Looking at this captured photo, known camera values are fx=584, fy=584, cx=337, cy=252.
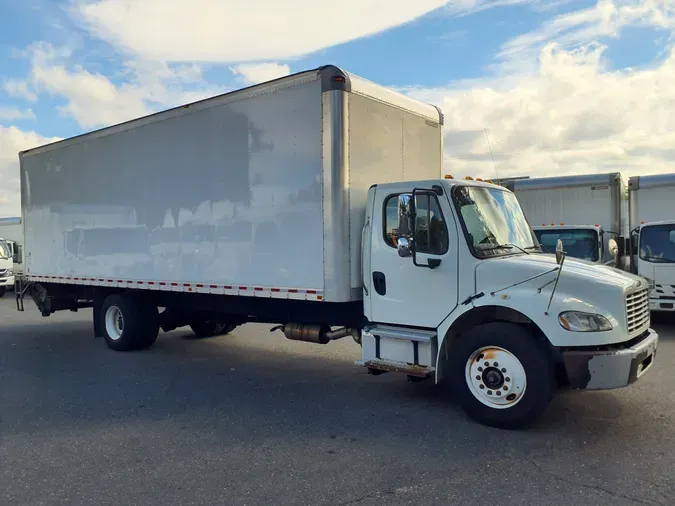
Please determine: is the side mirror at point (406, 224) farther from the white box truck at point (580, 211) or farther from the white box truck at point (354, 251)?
the white box truck at point (580, 211)

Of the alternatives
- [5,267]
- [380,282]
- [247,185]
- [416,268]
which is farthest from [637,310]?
[5,267]

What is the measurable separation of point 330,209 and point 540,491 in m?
3.50

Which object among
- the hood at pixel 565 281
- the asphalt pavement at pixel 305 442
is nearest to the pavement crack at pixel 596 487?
the asphalt pavement at pixel 305 442

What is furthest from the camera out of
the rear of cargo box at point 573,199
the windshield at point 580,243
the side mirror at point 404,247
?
the rear of cargo box at point 573,199

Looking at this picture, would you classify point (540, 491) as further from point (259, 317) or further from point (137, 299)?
point (137, 299)

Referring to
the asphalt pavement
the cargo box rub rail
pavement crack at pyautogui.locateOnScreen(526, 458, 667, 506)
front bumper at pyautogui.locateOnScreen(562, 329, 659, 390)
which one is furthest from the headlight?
the cargo box rub rail

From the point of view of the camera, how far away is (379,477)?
14.4 feet

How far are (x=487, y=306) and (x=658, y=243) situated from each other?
7251mm

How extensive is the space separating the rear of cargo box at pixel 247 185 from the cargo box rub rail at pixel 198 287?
0.06ft

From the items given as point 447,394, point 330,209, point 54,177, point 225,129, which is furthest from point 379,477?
point 54,177

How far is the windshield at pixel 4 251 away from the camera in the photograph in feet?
69.8

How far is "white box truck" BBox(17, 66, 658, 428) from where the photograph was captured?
5285mm

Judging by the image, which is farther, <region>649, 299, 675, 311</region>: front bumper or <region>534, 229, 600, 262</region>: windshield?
<region>534, 229, 600, 262</region>: windshield

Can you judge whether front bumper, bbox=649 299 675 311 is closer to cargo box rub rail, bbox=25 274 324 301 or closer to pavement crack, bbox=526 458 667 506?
cargo box rub rail, bbox=25 274 324 301
